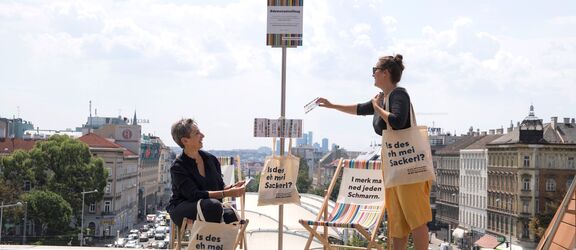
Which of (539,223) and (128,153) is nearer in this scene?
(539,223)

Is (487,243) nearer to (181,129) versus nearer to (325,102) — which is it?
(325,102)

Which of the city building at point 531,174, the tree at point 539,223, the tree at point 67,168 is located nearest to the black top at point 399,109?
the tree at point 67,168

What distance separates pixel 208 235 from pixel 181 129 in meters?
0.74

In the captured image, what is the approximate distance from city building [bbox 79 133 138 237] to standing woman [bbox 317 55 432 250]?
179 feet

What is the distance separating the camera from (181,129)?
18.0ft

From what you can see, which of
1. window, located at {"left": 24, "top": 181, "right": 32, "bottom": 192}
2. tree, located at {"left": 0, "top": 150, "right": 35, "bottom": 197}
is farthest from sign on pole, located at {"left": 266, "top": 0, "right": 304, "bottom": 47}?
window, located at {"left": 24, "top": 181, "right": 32, "bottom": 192}

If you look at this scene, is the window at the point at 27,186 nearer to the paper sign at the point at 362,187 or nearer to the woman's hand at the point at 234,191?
the paper sign at the point at 362,187

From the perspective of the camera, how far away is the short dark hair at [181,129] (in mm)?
5473

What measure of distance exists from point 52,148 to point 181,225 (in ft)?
146

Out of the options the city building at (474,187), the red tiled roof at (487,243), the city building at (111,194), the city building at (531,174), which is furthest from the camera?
the city building at (474,187)

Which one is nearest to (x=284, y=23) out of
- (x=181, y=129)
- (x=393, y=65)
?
(x=181, y=129)

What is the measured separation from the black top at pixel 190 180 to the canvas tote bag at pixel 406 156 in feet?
3.99

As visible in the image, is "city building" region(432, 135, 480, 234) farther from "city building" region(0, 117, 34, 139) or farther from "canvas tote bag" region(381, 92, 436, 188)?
"canvas tote bag" region(381, 92, 436, 188)

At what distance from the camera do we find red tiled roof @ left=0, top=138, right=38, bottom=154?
58969mm
